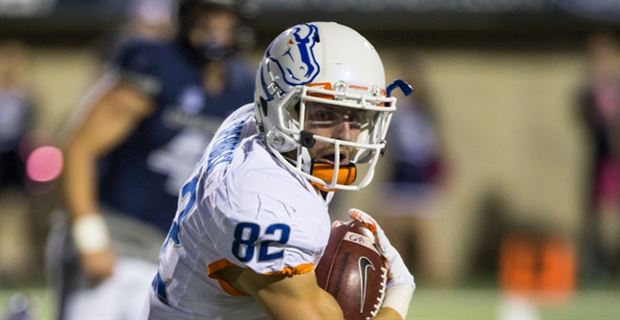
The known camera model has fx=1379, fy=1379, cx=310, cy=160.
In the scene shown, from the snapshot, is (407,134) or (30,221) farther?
(30,221)

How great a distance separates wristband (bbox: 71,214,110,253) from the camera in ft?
16.3

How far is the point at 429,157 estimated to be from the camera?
9477 mm

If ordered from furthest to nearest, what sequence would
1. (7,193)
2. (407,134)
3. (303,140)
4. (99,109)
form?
(7,193) → (407,134) → (99,109) → (303,140)

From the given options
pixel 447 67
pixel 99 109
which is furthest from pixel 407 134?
pixel 99 109

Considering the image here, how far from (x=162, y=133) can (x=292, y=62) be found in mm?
1835

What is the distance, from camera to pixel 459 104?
10.4 metres

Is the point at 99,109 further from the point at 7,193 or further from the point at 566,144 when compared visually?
the point at 566,144

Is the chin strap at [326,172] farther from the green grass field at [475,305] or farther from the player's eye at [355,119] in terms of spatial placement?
the green grass field at [475,305]

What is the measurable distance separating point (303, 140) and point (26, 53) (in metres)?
7.24

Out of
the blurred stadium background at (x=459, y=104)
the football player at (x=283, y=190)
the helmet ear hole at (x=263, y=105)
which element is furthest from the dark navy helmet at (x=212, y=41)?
the blurred stadium background at (x=459, y=104)

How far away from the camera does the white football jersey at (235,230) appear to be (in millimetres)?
3117

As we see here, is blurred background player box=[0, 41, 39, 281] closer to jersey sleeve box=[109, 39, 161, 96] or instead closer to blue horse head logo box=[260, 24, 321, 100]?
jersey sleeve box=[109, 39, 161, 96]

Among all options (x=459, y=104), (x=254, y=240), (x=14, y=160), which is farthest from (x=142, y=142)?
(x=459, y=104)

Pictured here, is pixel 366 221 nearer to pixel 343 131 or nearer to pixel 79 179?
pixel 343 131
